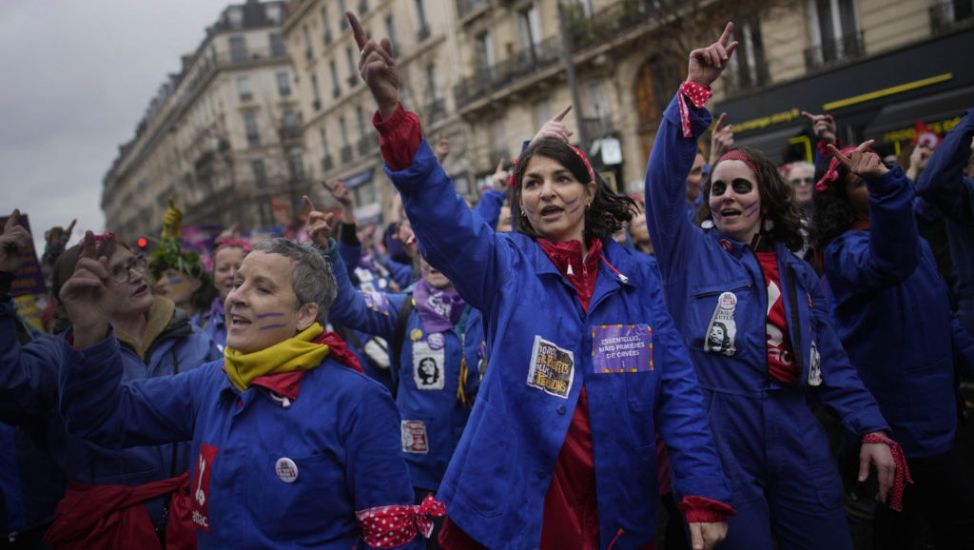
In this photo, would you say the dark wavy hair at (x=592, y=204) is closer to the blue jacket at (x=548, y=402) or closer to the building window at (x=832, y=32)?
the blue jacket at (x=548, y=402)

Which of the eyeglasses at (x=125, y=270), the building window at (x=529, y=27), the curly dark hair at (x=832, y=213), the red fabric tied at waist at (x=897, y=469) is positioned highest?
the building window at (x=529, y=27)

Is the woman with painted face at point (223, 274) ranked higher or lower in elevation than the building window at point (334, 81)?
lower

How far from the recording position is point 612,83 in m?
20.3

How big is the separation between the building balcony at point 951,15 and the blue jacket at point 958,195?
11937 mm

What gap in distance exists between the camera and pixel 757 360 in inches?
99.3

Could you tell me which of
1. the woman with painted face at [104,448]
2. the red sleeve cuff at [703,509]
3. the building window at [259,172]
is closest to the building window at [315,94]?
the building window at [259,172]

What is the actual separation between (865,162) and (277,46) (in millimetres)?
58180

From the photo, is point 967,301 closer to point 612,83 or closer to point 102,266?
point 102,266

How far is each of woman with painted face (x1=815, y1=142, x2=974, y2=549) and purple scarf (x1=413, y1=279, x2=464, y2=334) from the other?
197 cm

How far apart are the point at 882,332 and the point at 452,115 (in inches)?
1023

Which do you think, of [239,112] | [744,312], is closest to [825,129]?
[744,312]

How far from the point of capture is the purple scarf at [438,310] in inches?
139

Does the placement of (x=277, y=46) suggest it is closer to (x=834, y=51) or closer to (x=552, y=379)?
(x=834, y=51)

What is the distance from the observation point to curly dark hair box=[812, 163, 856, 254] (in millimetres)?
3299
